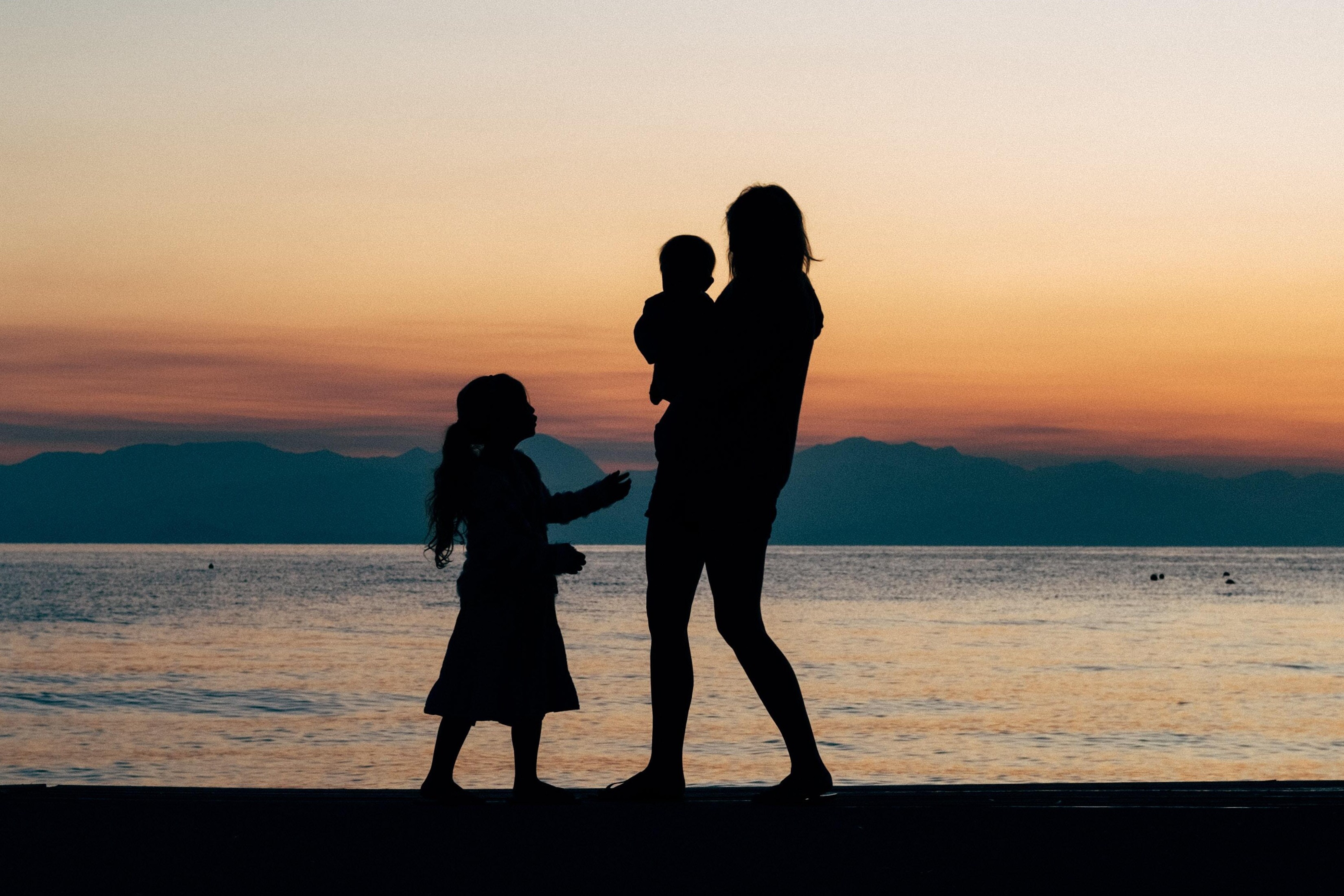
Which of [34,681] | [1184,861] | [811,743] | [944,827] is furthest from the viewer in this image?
[34,681]

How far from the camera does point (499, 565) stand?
4.96 meters

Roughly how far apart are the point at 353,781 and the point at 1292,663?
2318 centimetres

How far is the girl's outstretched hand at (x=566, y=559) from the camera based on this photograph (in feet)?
15.8

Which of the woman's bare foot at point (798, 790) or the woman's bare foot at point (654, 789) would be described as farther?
the woman's bare foot at point (654, 789)

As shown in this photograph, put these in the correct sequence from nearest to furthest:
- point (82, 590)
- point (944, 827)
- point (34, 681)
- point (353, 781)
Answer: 1. point (944, 827)
2. point (353, 781)
3. point (34, 681)
4. point (82, 590)

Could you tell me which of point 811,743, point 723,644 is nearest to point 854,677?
point 723,644

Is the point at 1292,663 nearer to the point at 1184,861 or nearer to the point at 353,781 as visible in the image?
the point at 353,781

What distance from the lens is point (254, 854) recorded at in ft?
11.3

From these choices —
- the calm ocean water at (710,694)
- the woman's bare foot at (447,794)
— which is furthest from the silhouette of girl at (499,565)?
the calm ocean water at (710,694)

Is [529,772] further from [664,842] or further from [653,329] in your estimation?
[653,329]

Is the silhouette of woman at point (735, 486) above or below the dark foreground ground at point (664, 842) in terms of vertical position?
above

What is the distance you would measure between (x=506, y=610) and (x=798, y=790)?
4.18 ft

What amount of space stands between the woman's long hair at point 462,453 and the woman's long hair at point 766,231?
98cm

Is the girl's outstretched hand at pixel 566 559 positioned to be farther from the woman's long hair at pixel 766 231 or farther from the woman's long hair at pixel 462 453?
the woman's long hair at pixel 766 231
